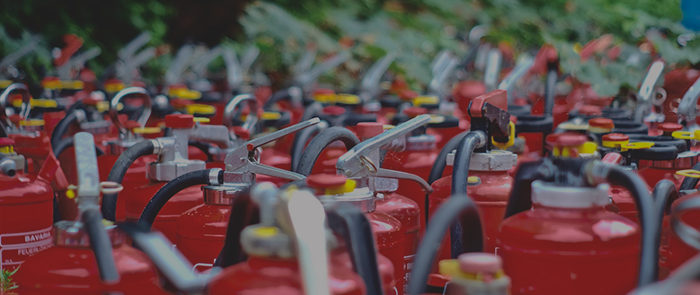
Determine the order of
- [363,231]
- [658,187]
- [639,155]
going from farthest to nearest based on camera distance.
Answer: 1. [639,155]
2. [658,187]
3. [363,231]

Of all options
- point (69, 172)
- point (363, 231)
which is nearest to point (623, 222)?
point (363, 231)

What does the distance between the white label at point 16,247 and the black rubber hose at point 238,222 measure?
0.43m

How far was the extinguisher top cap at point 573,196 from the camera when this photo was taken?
747 mm

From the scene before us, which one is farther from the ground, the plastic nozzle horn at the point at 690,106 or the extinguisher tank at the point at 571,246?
the plastic nozzle horn at the point at 690,106

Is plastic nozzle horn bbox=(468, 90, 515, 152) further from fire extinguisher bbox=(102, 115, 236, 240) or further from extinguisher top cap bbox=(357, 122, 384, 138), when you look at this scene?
fire extinguisher bbox=(102, 115, 236, 240)

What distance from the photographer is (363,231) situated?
26.6 inches

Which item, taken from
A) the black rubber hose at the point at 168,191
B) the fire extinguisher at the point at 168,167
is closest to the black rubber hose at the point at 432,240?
the black rubber hose at the point at 168,191

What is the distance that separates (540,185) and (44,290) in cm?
51

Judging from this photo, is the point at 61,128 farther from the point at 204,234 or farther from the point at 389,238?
the point at 389,238

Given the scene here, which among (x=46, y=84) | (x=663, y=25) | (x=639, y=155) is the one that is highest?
(x=663, y=25)

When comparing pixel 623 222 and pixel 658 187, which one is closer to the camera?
pixel 623 222

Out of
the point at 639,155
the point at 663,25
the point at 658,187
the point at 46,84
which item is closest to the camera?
the point at 658,187

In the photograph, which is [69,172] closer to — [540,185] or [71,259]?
[71,259]

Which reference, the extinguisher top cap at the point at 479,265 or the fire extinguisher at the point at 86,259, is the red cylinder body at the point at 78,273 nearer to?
the fire extinguisher at the point at 86,259
